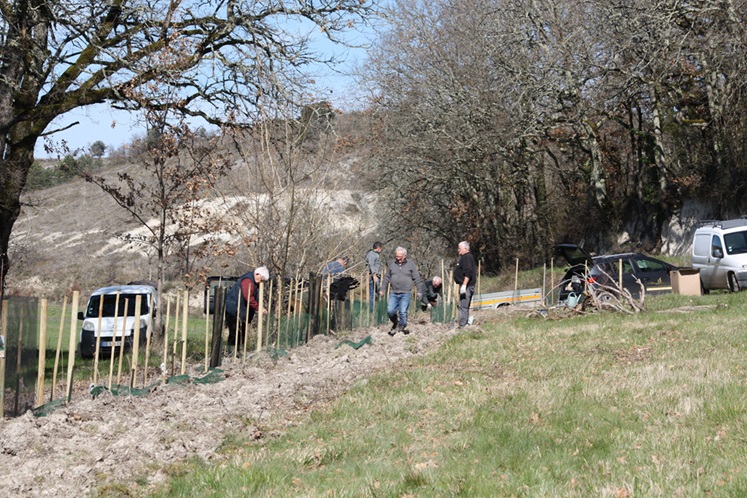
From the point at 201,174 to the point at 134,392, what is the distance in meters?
9.56

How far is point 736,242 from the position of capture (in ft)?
73.4

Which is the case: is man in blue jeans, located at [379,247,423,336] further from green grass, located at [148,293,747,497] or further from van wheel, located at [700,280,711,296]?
van wheel, located at [700,280,711,296]

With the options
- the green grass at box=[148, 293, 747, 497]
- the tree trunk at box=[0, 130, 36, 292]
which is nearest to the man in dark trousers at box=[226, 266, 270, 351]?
the green grass at box=[148, 293, 747, 497]

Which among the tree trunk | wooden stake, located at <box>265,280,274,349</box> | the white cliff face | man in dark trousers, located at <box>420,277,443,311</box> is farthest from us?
the white cliff face

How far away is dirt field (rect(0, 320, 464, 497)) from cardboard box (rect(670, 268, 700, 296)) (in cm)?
1233

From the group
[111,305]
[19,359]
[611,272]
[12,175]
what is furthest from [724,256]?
[19,359]

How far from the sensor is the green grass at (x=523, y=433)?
6.70 meters

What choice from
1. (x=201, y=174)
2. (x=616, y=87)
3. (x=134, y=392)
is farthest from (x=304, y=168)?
(x=616, y=87)

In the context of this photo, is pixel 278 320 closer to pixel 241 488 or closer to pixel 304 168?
pixel 304 168

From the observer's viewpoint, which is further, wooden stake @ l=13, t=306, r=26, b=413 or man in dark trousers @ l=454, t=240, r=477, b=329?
man in dark trousers @ l=454, t=240, r=477, b=329

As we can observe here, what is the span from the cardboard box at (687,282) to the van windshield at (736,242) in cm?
99

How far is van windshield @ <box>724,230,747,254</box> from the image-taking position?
876 inches

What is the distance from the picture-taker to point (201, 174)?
19.4 metres

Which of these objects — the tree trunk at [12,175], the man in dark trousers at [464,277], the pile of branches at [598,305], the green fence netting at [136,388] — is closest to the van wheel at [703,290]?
the pile of branches at [598,305]
